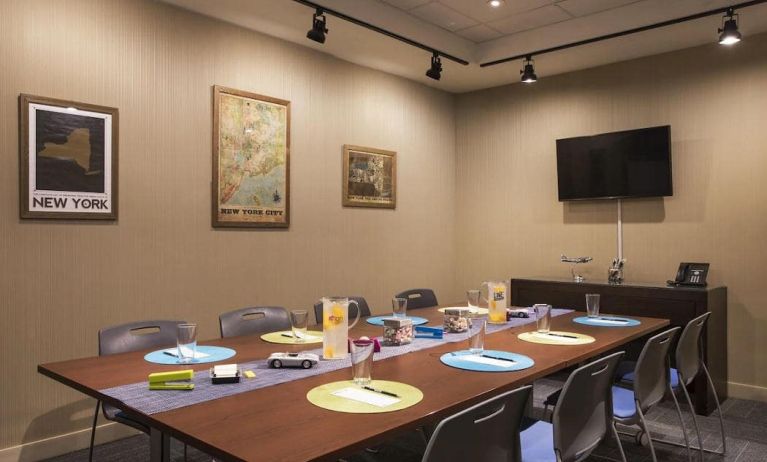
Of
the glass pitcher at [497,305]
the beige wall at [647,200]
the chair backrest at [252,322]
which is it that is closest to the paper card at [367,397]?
the chair backrest at [252,322]

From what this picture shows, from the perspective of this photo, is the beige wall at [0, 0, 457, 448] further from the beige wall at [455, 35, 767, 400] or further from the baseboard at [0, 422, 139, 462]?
the beige wall at [455, 35, 767, 400]

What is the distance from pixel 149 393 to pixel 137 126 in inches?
90.7

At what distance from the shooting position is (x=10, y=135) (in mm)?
3008

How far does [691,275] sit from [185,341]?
371 centimetres

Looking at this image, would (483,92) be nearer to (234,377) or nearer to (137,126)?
(137,126)

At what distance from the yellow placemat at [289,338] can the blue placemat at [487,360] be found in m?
0.60

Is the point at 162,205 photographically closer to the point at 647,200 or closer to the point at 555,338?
the point at 555,338

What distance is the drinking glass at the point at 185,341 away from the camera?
6.67 feet

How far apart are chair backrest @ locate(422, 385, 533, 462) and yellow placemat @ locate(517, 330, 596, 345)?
0.85 meters

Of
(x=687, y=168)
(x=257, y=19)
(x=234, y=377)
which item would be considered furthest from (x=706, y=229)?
(x=234, y=377)

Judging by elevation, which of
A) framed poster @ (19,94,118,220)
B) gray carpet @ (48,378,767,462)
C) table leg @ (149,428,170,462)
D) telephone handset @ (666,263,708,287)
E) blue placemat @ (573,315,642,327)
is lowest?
gray carpet @ (48,378,767,462)

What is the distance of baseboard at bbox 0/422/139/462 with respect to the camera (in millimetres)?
→ 3010

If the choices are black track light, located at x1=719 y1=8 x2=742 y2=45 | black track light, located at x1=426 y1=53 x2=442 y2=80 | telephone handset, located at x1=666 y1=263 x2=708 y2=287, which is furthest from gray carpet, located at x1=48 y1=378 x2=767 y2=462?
black track light, located at x1=426 y1=53 x2=442 y2=80

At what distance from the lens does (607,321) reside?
307cm
